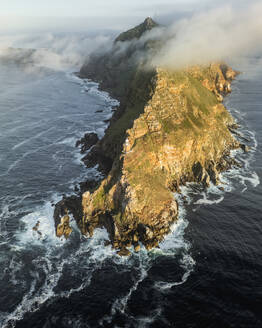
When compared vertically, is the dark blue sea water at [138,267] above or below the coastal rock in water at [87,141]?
below

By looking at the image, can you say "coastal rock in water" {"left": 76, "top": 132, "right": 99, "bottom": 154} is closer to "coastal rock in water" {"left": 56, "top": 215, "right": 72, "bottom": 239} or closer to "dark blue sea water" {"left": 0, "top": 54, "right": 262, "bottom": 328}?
"dark blue sea water" {"left": 0, "top": 54, "right": 262, "bottom": 328}

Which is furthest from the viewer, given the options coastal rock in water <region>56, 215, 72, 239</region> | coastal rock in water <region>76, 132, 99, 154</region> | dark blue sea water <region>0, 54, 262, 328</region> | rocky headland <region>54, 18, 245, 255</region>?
coastal rock in water <region>76, 132, 99, 154</region>

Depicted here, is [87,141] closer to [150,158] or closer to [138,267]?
[150,158]

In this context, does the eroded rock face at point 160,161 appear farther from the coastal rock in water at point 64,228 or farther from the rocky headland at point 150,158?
the coastal rock in water at point 64,228

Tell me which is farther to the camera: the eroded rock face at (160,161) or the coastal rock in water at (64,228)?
the coastal rock in water at (64,228)

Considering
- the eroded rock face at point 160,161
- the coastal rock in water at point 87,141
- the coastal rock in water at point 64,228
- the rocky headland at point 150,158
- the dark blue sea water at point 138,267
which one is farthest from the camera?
the coastal rock in water at point 87,141

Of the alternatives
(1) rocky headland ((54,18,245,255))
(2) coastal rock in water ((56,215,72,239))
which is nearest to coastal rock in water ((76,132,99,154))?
(1) rocky headland ((54,18,245,255))

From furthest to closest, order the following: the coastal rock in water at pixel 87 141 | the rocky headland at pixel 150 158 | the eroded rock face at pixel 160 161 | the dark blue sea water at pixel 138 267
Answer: the coastal rock in water at pixel 87 141
the rocky headland at pixel 150 158
the eroded rock face at pixel 160 161
the dark blue sea water at pixel 138 267

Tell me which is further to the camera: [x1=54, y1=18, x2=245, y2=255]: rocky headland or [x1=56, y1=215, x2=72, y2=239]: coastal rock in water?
[x1=56, y1=215, x2=72, y2=239]: coastal rock in water

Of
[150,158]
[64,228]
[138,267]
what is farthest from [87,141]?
[138,267]

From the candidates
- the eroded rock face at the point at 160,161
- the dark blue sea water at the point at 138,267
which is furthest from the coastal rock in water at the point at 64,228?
the eroded rock face at the point at 160,161
